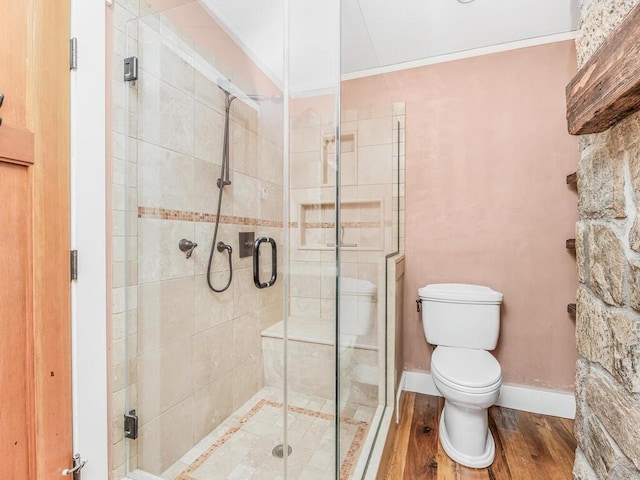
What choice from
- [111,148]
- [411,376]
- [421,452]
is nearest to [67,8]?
[111,148]

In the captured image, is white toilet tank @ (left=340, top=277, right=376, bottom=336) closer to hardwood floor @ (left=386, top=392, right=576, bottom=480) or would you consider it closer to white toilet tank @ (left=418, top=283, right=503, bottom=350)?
white toilet tank @ (left=418, top=283, right=503, bottom=350)

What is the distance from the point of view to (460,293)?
206cm

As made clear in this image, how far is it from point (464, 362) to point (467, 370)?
0.37 ft

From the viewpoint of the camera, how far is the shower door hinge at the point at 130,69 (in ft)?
4.34

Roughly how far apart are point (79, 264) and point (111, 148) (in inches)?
17.8

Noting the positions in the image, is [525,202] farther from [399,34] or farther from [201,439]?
[201,439]

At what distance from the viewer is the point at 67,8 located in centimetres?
110

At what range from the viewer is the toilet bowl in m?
1.58

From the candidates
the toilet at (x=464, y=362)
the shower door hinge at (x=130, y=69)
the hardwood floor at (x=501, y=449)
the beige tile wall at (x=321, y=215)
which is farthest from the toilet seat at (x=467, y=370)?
the shower door hinge at (x=130, y=69)

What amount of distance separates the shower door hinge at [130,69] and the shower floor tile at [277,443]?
→ 151 cm

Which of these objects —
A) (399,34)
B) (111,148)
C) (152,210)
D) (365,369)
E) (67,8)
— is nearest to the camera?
(67,8)

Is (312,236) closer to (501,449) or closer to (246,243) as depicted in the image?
(246,243)

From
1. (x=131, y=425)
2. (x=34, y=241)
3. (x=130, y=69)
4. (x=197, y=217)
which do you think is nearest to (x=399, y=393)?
(x=131, y=425)

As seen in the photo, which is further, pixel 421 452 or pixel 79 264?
pixel 421 452
